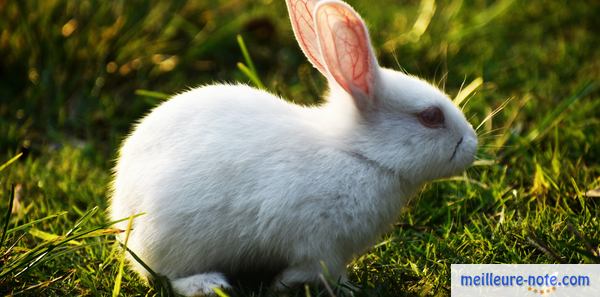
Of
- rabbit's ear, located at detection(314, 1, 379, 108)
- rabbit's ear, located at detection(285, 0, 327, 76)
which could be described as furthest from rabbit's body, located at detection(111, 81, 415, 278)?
rabbit's ear, located at detection(285, 0, 327, 76)

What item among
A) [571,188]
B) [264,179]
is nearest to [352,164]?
[264,179]

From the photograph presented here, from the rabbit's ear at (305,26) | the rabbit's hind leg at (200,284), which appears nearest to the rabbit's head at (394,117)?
the rabbit's ear at (305,26)

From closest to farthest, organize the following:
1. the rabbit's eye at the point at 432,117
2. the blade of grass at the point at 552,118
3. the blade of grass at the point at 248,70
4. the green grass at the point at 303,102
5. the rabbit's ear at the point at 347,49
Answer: the rabbit's ear at the point at 347,49
the rabbit's eye at the point at 432,117
the green grass at the point at 303,102
the blade of grass at the point at 248,70
the blade of grass at the point at 552,118

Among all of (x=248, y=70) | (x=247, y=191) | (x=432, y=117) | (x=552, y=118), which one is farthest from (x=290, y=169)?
(x=552, y=118)

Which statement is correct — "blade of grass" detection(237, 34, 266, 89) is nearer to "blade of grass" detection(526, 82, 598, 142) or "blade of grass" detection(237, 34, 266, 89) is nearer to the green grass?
the green grass

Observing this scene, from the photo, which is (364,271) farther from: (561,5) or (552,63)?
(561,5)

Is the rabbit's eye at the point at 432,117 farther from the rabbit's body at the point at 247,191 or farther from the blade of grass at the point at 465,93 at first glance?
the blade of grass at the point at 465,93

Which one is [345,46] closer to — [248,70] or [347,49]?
[347,49]
